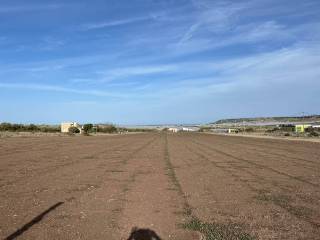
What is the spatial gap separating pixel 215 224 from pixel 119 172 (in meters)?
10.7

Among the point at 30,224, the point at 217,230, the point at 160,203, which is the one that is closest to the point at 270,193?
the point at 160,203

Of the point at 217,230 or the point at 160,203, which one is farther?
the point at 160,203

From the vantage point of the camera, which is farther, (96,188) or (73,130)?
(73,130)

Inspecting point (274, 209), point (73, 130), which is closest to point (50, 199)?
point (274, 209)

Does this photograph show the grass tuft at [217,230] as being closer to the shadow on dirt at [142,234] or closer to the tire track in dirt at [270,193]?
the shadow on dirt at [142,234]

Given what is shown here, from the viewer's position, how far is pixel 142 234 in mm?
9359

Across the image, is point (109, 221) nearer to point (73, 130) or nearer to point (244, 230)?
point (244, 230)

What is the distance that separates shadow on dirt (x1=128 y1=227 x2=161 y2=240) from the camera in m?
9.09

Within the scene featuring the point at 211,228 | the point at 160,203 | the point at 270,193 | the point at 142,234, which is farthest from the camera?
the point at 270,193

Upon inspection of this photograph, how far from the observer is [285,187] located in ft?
52.8

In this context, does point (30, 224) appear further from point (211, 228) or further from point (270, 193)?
point (270, 193)

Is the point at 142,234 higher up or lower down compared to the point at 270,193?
lower down

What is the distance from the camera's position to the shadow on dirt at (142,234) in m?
9.09

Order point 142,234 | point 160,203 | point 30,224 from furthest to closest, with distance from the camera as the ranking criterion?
1. point 160,203
2. point 30,224
3. point 142,234
